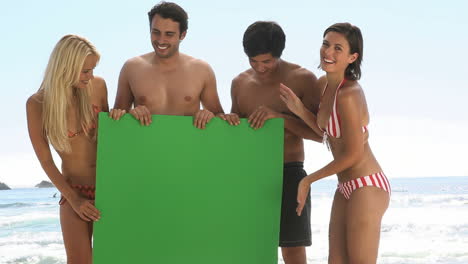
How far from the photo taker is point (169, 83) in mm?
3777

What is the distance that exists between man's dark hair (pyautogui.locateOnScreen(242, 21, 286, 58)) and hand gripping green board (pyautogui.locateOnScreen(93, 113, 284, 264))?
505 millimetres

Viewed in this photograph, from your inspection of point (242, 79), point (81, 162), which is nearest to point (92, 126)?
point (81, 162)

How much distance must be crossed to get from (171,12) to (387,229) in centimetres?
1298

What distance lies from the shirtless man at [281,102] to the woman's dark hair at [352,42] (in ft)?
1.80

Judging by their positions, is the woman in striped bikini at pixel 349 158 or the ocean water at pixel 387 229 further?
the ocean water at pixel 387 229

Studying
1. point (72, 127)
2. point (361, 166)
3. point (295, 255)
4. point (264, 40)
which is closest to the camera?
point (361, 166)

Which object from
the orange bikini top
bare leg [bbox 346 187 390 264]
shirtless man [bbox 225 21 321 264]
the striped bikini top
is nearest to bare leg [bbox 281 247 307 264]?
shirtless man [bbox 225 21 321 264]

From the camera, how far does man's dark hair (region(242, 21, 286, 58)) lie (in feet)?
11.8

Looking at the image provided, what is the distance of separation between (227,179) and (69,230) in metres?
0.95

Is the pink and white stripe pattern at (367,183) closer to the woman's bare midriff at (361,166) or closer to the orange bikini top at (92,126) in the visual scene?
the woman's bare midriff at (361,166)

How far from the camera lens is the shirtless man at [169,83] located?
3.74 meters

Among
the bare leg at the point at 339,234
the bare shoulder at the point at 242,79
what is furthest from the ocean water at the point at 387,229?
the bare leg at the point at 339,234

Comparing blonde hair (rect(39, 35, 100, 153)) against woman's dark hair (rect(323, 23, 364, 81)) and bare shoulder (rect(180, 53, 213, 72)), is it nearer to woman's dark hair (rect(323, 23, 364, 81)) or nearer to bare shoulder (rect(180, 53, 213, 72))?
bare shoulder (rect(180, 53, 213, 72))

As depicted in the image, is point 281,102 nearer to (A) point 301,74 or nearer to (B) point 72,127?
(A) point 301,74
